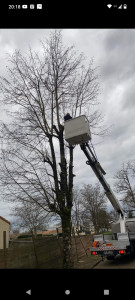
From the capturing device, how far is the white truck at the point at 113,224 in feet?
27.3

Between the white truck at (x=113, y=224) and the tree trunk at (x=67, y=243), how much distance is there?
217cm

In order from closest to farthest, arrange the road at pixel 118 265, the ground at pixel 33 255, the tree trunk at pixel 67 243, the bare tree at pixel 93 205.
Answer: the ground at pixel 33 255
the tree trunk at pixel 67 243
the road at pixel 118 265
the bare tree at pixel 93 205

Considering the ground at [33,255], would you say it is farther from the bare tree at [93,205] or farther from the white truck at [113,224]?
the bare tree at [93,205]

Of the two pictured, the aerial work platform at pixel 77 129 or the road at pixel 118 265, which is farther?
the road at pixel 118 265

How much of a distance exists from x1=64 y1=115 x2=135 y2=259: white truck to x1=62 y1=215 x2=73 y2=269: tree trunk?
217cm

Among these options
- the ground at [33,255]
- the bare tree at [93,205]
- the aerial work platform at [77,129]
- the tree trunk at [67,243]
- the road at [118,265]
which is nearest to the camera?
the ground at [33,255]

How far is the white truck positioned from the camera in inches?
328

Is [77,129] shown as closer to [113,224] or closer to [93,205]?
[113,224]

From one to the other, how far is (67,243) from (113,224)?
448 centimetres

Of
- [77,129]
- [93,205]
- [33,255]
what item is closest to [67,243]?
[33,255]

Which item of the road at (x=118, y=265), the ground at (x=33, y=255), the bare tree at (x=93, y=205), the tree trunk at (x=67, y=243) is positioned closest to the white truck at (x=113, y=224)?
the road at (x=118, y=265)

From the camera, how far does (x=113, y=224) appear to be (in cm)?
1189

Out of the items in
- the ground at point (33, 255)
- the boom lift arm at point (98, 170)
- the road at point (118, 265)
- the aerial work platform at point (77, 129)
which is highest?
the aerial work platform at point (77, 129)
